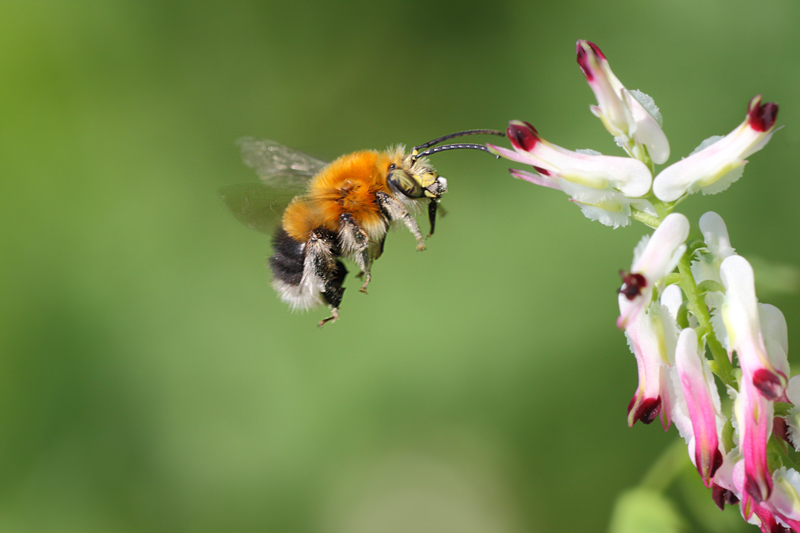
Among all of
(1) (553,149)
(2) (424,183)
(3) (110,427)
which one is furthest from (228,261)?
(1) (553,149)

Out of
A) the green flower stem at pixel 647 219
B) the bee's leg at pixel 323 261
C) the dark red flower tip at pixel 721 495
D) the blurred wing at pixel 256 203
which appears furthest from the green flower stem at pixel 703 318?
the blurred wing at pixel 256 203

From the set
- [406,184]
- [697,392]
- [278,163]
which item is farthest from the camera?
[278,163]

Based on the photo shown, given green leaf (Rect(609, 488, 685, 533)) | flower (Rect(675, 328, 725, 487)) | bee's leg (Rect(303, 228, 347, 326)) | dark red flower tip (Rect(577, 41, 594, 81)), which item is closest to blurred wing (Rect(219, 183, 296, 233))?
bee's leg (Rect(303, 228, 347, 326))

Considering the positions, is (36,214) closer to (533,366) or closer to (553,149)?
(533,366)

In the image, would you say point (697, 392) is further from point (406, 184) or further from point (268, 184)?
point (268, 184)

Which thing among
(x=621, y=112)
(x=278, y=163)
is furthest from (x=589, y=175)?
(x=278, y=163)

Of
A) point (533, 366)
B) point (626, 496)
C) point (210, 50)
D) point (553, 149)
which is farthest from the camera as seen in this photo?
point (210, 50)

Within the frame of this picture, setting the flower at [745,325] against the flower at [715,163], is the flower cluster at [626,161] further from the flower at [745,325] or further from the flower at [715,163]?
the flower at [745,325]
